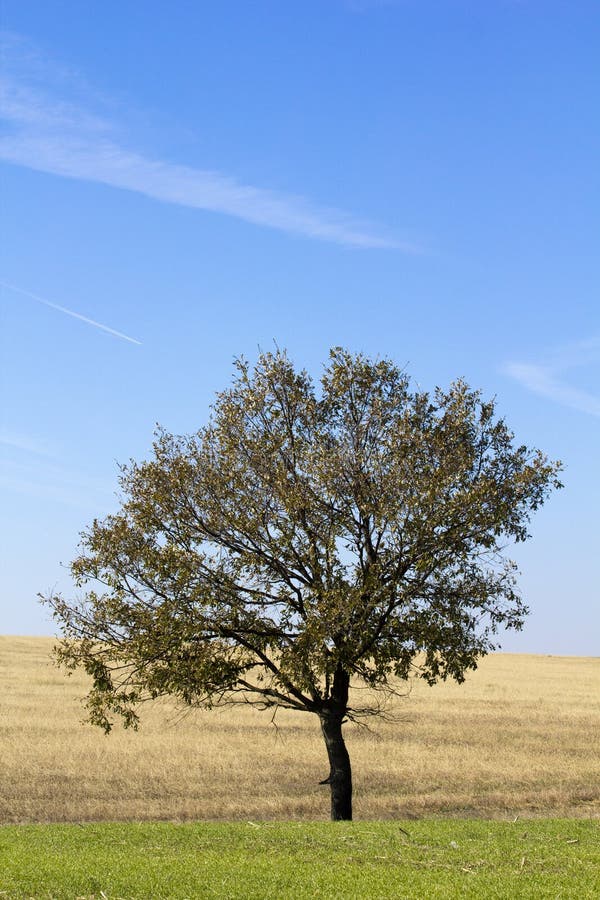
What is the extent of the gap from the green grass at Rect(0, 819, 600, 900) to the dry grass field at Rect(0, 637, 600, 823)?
8.40m

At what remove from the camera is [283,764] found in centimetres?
4069

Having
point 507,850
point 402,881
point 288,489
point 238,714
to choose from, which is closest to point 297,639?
point 288,489

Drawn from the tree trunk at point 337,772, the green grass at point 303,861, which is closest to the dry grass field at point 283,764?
the tree trunk at point 337,772

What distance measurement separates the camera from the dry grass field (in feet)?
108

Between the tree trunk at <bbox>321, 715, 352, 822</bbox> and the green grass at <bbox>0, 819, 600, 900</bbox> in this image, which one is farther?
the tree trunk at <bbox>321, 715, 352, 822</bbox>

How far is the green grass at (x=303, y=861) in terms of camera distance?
51.8 feet

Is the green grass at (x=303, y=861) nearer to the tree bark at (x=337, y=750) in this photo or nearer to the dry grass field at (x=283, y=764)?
the tree bark at (x=337, y=750)

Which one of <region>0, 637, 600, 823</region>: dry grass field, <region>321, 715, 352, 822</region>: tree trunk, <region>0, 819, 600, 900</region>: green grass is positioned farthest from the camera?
<region>0, 637, 600, 823</region>: dry grass field

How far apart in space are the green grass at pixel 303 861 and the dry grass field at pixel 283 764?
840cm

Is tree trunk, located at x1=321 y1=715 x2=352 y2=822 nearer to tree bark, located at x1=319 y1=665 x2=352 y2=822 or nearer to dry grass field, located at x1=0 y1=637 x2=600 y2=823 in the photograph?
tree bark, located at x1=319 y1=665 x2=352 y2=822

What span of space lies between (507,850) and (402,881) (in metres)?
4.31

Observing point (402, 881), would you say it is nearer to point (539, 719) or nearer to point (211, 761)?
point (211, 761)

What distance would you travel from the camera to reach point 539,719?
57.3 m

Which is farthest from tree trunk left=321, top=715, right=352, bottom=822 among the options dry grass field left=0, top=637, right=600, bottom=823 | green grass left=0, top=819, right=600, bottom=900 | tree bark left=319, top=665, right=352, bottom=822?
dry grass field left=0, top=637, right=600, bottom=823
